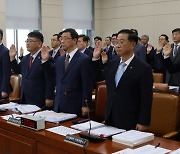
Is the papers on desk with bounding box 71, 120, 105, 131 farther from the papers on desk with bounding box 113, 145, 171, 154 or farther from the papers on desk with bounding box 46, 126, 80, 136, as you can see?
the papers on desk with bounding box 113, 145, 171, 154

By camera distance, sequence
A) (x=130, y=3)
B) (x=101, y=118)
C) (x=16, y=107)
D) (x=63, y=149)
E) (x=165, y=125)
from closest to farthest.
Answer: (x=63, y=149) < (x=165, y=125) < (x=16, y=107) < (x=101, y=118) < (x=130, y=3)

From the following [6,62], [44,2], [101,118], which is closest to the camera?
[101,118]

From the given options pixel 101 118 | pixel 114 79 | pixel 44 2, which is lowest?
pixel 101 118

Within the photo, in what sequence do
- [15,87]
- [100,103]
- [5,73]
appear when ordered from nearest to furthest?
[100,103], [5,73], [15,87]

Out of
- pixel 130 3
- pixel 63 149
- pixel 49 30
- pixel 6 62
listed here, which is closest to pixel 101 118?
pixel 63 149

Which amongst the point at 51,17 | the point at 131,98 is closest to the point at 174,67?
the point at 131,98

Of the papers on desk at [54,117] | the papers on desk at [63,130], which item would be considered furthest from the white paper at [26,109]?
the papers on desk at [63,130]

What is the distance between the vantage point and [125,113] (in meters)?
2.61

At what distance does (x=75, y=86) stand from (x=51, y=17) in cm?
585

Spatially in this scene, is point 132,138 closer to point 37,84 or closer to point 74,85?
point 74,85

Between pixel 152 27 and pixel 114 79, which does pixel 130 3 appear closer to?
pixel 152 27

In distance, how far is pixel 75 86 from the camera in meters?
3.15

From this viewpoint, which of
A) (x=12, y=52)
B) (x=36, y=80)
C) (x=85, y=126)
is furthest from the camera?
(x=12, y=52)

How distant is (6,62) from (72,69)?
1.35 meters
